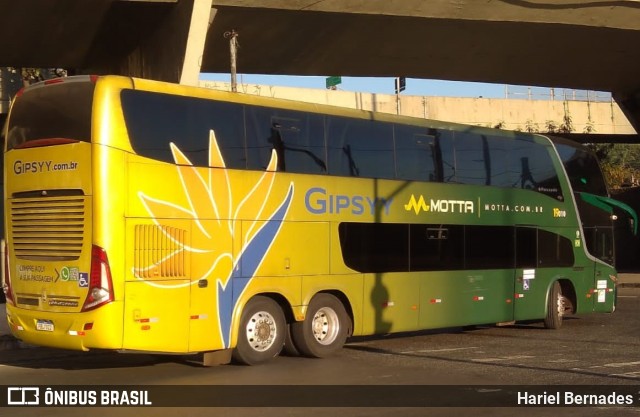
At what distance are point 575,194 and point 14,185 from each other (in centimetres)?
1253

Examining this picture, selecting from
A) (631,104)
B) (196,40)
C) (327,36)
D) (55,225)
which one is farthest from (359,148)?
(631,104)

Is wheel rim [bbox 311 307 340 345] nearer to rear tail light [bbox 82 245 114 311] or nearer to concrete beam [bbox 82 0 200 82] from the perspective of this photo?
rear tail light [bbox 82 245 114 311]

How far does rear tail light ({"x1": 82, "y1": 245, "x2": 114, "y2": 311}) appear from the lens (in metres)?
10.8

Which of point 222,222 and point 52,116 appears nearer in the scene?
point 52,116

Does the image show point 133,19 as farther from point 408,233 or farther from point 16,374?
point 16,374

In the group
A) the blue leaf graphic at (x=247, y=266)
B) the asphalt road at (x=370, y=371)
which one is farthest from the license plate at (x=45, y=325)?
the blue leaf graphic at (x=247, y=266)

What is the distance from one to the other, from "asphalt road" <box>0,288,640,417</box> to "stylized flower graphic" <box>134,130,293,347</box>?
51.8 inches

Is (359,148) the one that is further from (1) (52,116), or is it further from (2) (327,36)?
(2) (327,36)

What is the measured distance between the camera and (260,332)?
42.1 feet

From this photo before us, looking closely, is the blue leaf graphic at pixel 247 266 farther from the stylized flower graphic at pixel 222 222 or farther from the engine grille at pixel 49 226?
the engine grille at pixel 49 226

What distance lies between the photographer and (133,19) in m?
22.5

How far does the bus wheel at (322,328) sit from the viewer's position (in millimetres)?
13531

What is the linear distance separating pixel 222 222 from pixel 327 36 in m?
14.1

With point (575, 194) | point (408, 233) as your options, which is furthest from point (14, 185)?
point (575, 194)
